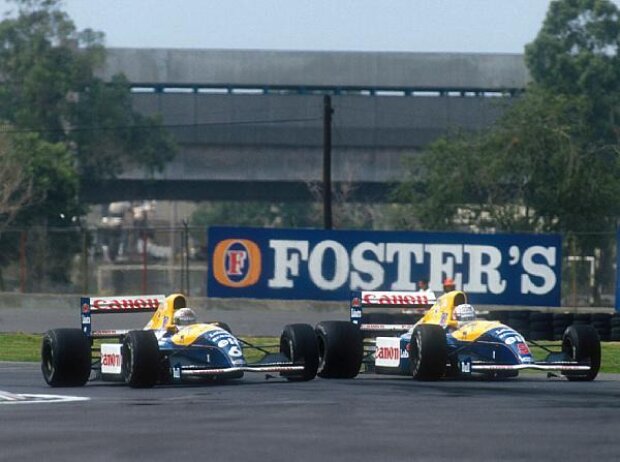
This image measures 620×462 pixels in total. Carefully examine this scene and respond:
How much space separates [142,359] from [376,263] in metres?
18.2

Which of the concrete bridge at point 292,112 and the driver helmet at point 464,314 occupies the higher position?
the concrete bridge at point 292,112

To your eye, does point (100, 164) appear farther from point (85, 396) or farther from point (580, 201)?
point (85, 396)

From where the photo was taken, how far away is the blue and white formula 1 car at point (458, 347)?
21.2 m

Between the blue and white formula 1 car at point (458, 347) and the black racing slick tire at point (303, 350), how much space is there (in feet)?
4.18

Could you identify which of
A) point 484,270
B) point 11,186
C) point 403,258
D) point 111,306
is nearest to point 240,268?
point 403,258

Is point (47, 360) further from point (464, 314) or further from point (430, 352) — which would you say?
point (464, 314)

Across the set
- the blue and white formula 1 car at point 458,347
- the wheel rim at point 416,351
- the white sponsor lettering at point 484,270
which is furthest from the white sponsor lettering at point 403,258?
the wheel rim at point 416,351

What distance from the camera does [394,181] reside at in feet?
223

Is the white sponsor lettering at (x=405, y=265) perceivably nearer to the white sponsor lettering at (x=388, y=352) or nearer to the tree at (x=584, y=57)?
the white sponsor lettering at (x=388, y=352)

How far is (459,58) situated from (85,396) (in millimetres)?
59487

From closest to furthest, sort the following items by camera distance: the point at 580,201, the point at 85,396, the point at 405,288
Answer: the point at 85,396, the point at 405,288, the point at 580,201

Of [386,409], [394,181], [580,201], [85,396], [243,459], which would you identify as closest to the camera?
[243,459]

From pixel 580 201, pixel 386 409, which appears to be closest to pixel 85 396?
pixel 386 409

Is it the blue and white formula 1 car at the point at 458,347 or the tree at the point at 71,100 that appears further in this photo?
the tree at the point at 71,100
